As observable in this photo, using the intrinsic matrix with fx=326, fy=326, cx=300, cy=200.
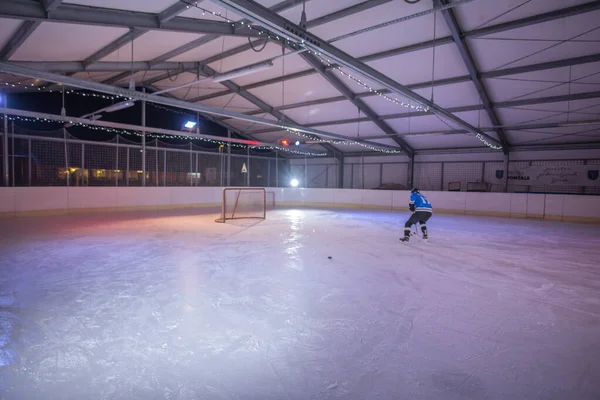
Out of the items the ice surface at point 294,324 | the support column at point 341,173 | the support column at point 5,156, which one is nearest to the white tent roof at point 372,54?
the support column at point 5,156

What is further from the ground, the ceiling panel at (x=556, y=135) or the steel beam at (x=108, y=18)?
the steel beam at (x=108, y=18)

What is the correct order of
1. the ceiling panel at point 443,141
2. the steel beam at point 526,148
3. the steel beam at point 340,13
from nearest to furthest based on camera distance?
1. the steel beam at point 340,13
2. the steel beam at point 526,148
3. the ceiling panel at point 443,141

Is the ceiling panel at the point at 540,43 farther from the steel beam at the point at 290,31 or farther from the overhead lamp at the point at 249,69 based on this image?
the overhead lamp at the point at 249,69

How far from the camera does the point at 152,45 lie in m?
9.47

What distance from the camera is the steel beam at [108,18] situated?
17.8 ft

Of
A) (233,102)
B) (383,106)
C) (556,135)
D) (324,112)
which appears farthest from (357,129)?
(556,135)

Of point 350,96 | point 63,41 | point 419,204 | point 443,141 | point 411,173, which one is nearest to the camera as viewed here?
point 419,204

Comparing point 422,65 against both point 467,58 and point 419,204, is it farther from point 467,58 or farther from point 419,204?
point 419,204

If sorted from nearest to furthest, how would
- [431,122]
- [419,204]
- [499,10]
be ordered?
[419,204] < [499,10] < [431,122]

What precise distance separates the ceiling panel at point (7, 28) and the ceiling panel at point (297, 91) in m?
8.27

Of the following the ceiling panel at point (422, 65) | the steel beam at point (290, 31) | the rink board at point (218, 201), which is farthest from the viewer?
the rink board at point (218, 201)

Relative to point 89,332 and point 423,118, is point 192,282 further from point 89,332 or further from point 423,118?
point 423,118

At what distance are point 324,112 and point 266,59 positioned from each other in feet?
19.2

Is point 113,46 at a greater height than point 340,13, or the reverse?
point 340,13
